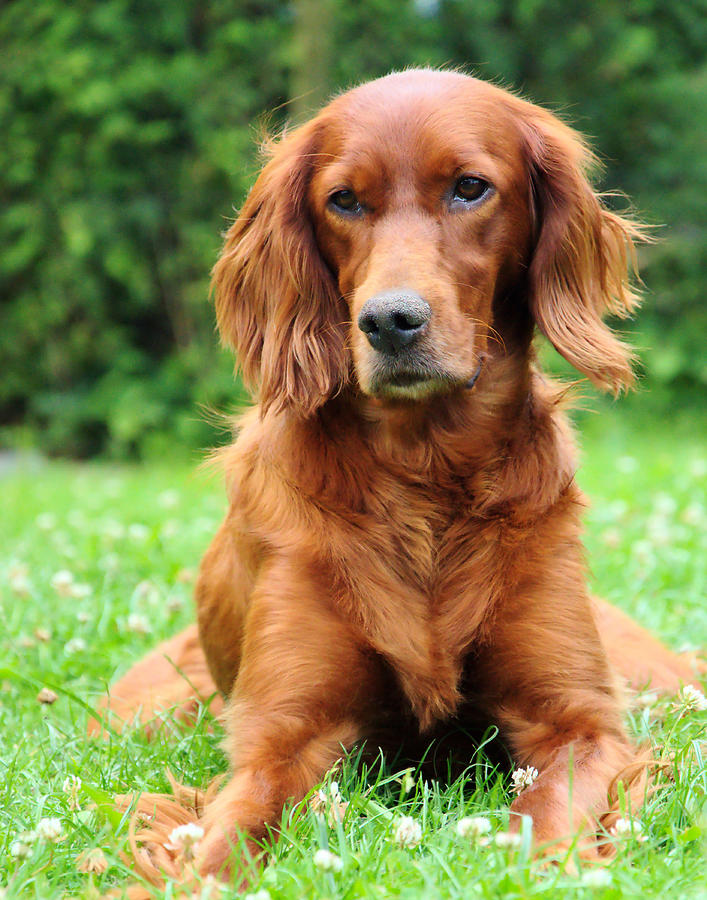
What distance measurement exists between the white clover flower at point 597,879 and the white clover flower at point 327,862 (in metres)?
0.37

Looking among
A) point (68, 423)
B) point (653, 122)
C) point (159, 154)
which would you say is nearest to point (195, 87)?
point (159, 154)

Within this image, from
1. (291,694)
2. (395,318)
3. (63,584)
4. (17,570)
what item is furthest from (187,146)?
(291,694)

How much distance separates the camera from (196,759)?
2.55 meters

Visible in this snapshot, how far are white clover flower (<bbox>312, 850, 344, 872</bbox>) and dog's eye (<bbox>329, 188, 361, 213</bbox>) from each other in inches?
52.5

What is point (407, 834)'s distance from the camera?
1.87 metres

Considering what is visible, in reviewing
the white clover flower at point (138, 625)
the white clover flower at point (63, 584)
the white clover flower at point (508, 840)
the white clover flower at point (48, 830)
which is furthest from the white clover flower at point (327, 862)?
the white clover flower at point (63, 584)

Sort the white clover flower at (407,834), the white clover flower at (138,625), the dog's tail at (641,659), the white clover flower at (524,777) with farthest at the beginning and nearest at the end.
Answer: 1. the white clover flower at (138,625)
2. the dog's tail at (641,659)
3. the white clover flower at (524,777)
4. the white clover flower at (407,834)

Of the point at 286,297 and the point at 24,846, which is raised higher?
the point at 286,297

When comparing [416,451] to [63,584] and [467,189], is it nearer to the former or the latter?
[467,189]

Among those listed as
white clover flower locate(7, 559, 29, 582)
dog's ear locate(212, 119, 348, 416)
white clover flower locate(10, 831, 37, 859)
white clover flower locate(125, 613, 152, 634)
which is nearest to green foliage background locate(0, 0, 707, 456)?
white clover flower locate(7, 559, 29, 582)

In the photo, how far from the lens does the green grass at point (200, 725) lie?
5.89ft

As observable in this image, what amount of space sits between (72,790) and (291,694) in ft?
1.53

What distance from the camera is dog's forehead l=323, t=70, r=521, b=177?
93.7 inches

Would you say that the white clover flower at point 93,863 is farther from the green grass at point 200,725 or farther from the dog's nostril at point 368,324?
the dog's nostril at point 368,324
